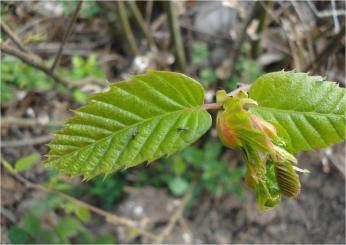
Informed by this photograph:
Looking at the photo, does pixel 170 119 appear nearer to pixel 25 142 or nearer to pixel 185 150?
pixel 185 150

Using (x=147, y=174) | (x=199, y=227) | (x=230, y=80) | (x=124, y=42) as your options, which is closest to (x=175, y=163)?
(x=147, y=174)

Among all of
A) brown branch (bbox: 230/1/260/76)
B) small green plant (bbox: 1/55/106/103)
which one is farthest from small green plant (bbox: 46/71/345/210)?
brown branch (bbox: 230/1/260/76)

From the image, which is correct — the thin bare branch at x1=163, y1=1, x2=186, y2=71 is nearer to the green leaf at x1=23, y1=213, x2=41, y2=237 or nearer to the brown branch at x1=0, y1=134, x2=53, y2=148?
the brown branch at x1=0, y1=134, x2=53, y2=148

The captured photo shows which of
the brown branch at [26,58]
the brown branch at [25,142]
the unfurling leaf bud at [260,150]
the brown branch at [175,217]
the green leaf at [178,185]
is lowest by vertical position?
the brown branch at [175,217]

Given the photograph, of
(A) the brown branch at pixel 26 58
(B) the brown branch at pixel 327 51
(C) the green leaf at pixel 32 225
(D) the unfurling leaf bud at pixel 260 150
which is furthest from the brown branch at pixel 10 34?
(B) the brown branch at pixel 327 51

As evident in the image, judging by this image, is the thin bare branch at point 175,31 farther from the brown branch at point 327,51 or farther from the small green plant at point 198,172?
the brown branch at point 327,51

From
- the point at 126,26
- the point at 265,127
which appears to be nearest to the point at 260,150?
the point at 265,127

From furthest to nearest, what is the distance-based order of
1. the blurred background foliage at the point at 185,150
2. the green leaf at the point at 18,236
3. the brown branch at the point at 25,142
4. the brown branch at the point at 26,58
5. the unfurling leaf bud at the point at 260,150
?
the brown branch at the point at 25,142 < the blurred background foliage at the point at 185,150 < the green leaf at the point at 18,236 < the brown branch at the point at 26,58 < the unfurling leaf bud at the point at 260,150
